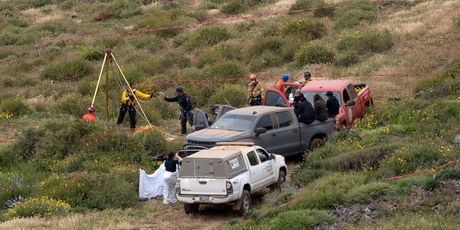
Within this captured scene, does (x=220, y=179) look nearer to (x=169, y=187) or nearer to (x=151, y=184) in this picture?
(x=169, y=187)

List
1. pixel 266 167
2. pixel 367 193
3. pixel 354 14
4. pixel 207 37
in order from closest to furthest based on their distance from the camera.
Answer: pixel 367 193
pixel 266 167
pixel 354 14
pixel 207 37

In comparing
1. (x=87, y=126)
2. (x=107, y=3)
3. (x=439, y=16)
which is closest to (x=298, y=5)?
(x=439, y=16)

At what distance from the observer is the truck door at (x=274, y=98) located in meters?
21.0

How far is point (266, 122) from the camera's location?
18.8 m

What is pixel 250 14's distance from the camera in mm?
45312

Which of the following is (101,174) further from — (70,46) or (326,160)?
(70,46)

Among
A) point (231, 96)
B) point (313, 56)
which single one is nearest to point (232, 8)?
point (313, 56)

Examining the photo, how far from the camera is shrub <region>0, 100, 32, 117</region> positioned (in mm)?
27891

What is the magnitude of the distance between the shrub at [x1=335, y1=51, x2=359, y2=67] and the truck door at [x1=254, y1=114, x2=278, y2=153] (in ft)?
44.5

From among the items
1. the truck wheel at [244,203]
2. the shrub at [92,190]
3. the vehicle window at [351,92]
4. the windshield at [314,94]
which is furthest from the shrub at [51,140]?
the vehicle window at [351,92]

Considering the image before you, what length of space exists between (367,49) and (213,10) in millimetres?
16526

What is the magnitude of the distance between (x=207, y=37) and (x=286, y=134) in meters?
20.6

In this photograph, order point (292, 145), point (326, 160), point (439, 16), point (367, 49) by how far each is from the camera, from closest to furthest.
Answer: point (326, 160) < point (292, 145) < point (367, 49) < point (439, 16)

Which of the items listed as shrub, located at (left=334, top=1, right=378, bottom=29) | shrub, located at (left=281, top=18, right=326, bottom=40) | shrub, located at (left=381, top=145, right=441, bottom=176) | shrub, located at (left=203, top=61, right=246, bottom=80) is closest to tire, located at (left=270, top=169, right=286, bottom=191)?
shrub, located at (left=381, top=145, right=441, bottom=176)
